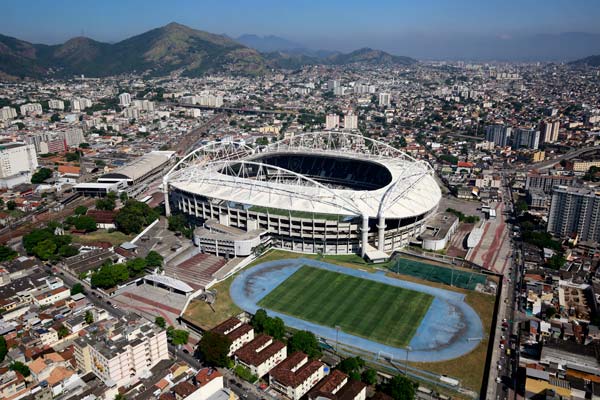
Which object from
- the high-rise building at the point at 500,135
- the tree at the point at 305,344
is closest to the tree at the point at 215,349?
the tree at the point at 305,344

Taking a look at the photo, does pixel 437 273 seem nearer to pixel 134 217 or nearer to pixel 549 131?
pixel 134 217

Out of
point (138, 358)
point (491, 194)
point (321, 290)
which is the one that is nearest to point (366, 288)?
point (321, 290)

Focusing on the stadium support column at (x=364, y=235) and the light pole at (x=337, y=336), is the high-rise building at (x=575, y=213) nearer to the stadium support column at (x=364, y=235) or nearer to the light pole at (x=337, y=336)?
the stadium support column at (x=364, y=235)

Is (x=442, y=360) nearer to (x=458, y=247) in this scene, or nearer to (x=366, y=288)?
(x=366, y=288)

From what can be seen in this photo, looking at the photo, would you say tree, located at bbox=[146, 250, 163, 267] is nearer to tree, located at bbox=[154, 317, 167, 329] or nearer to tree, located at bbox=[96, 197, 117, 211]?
tree, located at bbox=[154, 317, 167, 329]

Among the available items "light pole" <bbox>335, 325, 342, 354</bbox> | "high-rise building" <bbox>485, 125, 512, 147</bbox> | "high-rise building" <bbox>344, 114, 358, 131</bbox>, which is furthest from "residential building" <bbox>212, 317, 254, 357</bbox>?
"high-rise building" <bbox>344, 114, 358, 131</bbox>

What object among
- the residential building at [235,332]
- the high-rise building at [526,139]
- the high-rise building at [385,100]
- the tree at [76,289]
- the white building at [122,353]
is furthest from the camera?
the high-rise building at [385,100]

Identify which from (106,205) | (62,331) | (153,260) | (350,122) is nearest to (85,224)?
(106,205)
